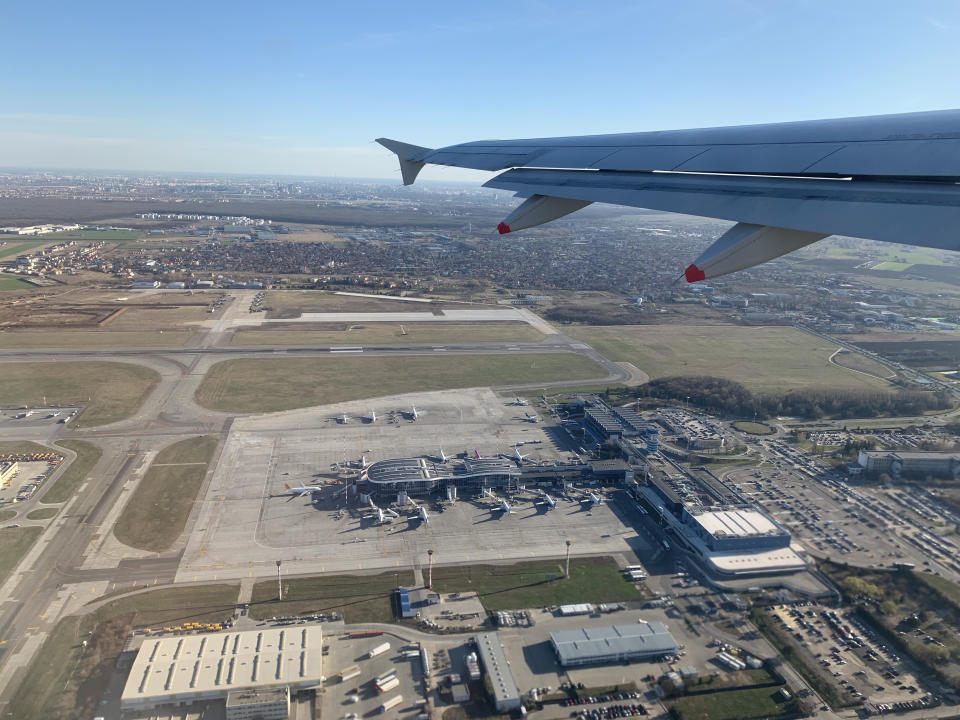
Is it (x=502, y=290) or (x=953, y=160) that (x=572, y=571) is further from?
(x=502, y=290)

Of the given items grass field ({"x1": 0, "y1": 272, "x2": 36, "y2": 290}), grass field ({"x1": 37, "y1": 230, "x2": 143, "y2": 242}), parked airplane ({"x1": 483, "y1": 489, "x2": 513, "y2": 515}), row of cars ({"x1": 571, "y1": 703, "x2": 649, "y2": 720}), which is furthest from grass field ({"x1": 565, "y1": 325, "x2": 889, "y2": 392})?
grass field ({"x1": 37, "y1": 230, "x2": 143, "y2": 242})

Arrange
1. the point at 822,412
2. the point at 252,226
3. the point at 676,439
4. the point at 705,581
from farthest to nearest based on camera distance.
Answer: the point at 252,226
the point at 822,412
the point at 676,439
the point at 705,581

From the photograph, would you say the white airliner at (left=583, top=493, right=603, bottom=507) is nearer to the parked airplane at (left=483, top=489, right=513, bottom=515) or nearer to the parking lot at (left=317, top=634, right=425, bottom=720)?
the parked airplane at (left=483, top=489, right=513, bottom=515)

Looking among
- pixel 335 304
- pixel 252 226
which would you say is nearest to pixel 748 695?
pixel 335 304

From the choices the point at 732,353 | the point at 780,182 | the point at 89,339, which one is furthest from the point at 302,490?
the point at 732,353

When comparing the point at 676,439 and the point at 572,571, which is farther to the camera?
the point at 676,439

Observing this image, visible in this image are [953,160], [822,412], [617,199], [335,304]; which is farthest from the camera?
[335,304]

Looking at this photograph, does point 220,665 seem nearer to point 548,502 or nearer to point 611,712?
point 611,712
